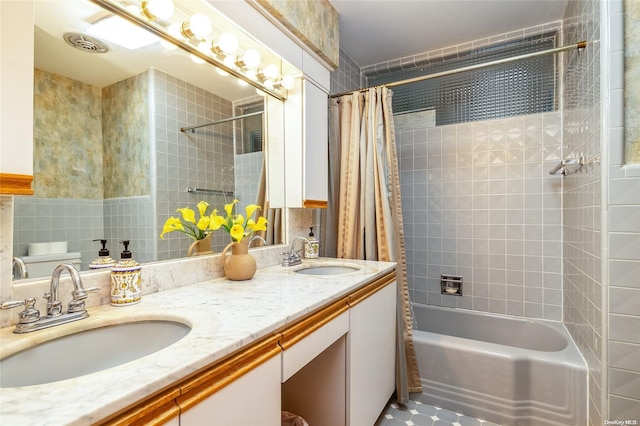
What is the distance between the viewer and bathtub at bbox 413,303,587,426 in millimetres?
1562

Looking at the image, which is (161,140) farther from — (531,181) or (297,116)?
(531,181)

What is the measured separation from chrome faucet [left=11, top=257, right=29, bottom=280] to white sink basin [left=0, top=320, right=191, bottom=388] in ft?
0.76

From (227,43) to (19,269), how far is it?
1.13 metres

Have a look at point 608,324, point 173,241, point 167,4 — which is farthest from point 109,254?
point 608,324

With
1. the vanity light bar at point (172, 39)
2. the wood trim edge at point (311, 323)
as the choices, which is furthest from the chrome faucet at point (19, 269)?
the vanity light bar at point (172, 39)

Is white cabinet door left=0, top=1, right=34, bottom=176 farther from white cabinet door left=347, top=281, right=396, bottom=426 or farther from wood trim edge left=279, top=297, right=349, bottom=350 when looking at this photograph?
white cabinet door left=347, top=281, right=396, bottom=426

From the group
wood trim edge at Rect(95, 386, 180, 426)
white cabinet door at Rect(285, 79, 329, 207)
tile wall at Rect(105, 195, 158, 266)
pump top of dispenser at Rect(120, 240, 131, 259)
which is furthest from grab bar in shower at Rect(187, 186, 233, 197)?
wood trim edge at Rect(95, 386, 180, 426)

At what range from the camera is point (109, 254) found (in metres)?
1.03

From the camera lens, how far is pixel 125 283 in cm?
95

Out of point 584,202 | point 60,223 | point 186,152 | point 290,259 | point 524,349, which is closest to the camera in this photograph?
point 60,223

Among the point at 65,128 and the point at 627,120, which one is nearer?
the point at 65,128

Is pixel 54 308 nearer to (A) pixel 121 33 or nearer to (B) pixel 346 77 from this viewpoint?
(A) pixel 121 33

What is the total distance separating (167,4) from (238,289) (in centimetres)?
106

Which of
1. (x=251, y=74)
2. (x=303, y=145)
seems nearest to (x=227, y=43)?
(x=251, y=74)
